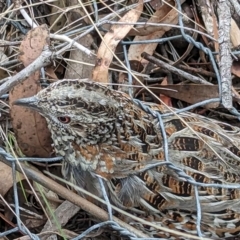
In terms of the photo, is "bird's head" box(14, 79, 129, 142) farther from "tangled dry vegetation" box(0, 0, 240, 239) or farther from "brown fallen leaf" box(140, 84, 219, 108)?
"brown fallen leaf" box(140, 84, 219, 108)

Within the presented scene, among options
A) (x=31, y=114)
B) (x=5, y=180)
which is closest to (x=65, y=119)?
(x=31, y=114)

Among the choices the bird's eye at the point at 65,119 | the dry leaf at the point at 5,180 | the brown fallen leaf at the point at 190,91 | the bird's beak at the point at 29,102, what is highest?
the bird's beak at the point at 29,102

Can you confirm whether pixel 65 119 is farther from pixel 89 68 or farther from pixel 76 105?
pixel 89 68

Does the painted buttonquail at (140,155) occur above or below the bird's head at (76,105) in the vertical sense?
below

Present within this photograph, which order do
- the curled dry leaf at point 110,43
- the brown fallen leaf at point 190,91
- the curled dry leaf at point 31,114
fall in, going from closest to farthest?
the curled dry leaf at point 31,114
the curled dry leaf at point 110,43
the brown fallen leaf at point 190,91

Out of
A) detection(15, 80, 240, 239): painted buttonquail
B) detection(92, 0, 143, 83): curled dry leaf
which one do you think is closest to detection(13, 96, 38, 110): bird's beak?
detection(15, 80, 240, 239): painted buttonquail

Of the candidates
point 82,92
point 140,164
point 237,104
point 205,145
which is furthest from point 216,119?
point 82,92

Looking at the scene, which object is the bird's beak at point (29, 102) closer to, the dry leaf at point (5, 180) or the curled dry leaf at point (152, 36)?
the dry leaf at point (5, 180)

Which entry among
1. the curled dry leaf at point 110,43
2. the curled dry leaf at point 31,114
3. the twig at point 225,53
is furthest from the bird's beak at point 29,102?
the twig at point 225,53
